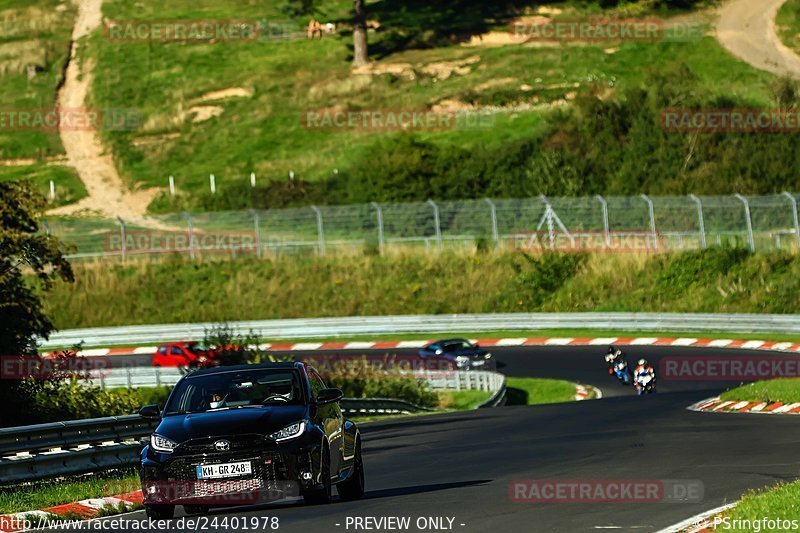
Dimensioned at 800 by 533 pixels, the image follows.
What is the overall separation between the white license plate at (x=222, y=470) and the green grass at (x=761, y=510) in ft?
13.9

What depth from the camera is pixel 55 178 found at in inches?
3290

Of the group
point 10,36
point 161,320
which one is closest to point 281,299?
point 161,320

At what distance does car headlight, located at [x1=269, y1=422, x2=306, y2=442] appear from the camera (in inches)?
514

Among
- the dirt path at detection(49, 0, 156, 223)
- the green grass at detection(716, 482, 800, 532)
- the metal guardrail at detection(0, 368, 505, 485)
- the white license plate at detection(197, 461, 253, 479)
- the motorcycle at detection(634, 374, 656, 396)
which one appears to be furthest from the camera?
the dirt path at detection(49, 0, 156, 223)

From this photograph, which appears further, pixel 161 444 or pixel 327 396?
pixel 327 396

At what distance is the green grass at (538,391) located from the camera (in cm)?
3872

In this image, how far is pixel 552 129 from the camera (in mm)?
76625

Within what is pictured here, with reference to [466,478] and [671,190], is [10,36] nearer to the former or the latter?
[671,190]

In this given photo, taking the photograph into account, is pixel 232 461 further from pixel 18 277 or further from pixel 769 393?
pixel 769 393

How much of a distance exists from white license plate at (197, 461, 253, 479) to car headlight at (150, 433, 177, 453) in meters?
0.35

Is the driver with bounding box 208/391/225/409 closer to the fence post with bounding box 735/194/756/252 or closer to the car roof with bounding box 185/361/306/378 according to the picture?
Result: the car roof with bounding box 185/361/306/378

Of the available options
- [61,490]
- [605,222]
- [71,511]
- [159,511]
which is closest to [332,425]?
[159,511]

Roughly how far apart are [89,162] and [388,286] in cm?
3715

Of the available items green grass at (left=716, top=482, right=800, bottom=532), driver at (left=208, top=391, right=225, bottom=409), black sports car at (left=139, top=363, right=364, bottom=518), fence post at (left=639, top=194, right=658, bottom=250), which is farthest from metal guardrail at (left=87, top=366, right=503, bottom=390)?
green grass at (left=716, top=482, right=800, bottom=532)
